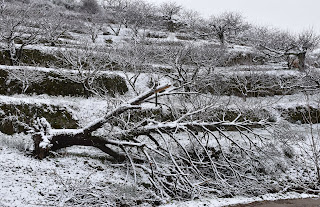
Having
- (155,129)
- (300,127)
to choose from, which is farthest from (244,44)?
(155,129)

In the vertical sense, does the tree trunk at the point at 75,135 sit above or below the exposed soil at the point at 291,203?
above

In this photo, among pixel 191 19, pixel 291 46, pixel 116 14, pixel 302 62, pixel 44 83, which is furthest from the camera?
pixel 191 19

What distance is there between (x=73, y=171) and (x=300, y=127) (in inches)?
585

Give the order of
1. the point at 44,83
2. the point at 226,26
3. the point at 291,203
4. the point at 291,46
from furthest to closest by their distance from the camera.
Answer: the point at 226,26, the point at 291,46, the point at 44,83, the point at 291,203

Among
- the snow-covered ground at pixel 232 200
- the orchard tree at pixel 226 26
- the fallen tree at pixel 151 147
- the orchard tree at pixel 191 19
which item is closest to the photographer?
the snow-covered ground at pixel 232 200

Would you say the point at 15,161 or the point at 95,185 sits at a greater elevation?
the point at 15,161

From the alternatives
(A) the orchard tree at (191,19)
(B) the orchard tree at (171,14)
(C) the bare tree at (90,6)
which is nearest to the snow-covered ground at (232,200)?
(A) the orchard tree at (191,19)

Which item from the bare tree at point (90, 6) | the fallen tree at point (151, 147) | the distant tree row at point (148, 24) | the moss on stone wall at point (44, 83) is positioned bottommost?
the fallen tree at point (151, 147)

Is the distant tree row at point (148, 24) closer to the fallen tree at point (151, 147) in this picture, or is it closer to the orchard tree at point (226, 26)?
the orchard tree at point (226, 26)

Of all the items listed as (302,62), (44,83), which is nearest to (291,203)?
(44,83)

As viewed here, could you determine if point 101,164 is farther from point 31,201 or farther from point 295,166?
point 295,166

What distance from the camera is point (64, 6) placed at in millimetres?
34812

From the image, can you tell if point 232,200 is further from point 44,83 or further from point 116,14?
point 116,14

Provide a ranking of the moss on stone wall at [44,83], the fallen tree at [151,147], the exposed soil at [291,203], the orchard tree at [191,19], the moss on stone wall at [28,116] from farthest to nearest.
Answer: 1. the orchard tree at [191,19]
2. the moss on stone wall at [44,83]
3. the moss on stone wall at [28,116]
4. the exposed soil at [291,203]
5. the fallen tree at [151,147]
